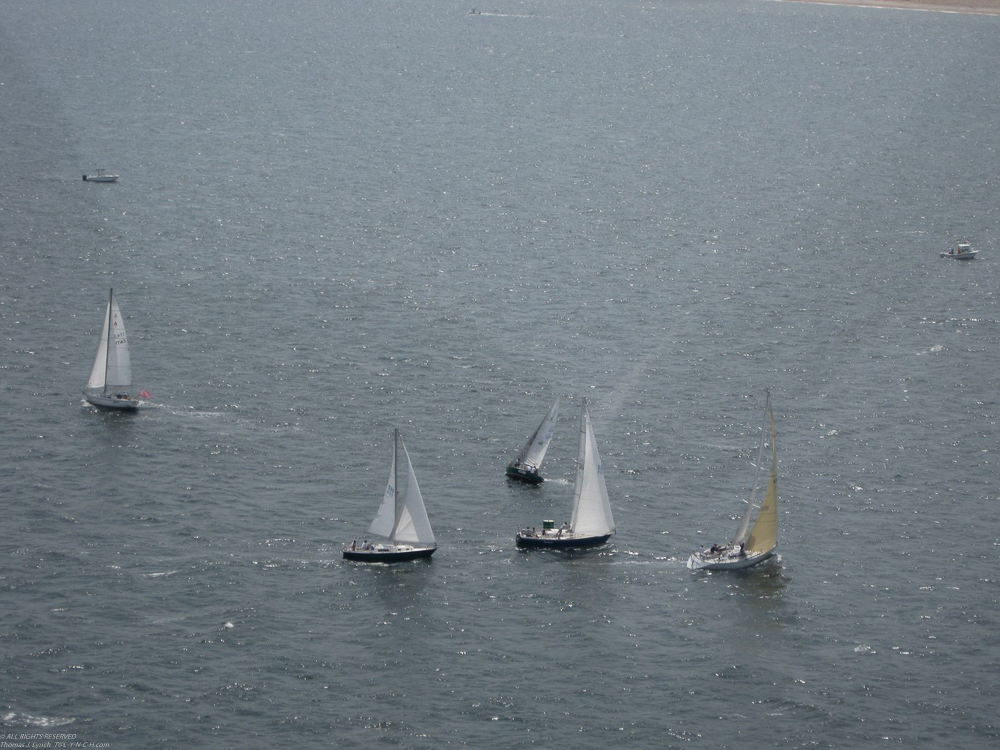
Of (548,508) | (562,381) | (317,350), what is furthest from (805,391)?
(317,350)

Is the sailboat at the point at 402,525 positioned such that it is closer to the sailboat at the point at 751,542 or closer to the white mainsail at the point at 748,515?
the sailboat at the point at 751,542

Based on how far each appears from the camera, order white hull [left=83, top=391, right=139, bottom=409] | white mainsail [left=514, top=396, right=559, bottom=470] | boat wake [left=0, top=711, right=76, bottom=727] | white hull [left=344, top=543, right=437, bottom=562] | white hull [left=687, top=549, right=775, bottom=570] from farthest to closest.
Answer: white hull [left=83, top=391, right=139, bottom=409], white mainsail [left=514, top=396, right=559, bottom=470], white hull [left=687, top=549, right=775, bottom=570], white hull [left=344, top=543, right=437, bottom=562], boat wake [left=0, top=711, right=76, bottom=727]

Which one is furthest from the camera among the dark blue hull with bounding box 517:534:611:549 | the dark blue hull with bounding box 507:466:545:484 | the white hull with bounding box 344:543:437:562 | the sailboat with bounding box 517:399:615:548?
the dark blue hull with bounding box 507:466:545:484

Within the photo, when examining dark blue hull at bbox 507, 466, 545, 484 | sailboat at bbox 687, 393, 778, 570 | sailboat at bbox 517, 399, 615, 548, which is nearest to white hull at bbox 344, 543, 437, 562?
sailboat at bbox 517, 399, 615, 548

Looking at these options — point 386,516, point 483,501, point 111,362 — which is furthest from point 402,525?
point 111,362

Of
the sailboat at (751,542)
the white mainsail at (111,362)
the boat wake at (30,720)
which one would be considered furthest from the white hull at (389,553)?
the white mainsail at (111,362)

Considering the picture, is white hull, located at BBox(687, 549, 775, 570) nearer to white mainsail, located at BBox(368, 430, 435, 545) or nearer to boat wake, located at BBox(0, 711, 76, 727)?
white mainsail, located at BBox(368, 430, 435, 545)

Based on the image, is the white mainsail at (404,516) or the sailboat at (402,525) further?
the white mainsail at (404,516)

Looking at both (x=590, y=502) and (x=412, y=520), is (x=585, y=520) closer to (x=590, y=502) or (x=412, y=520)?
(x=590, y=502)
